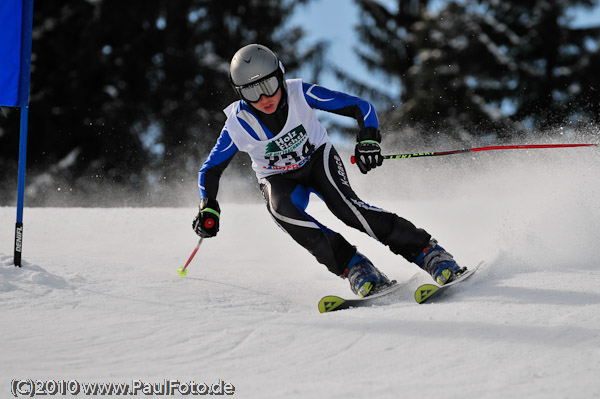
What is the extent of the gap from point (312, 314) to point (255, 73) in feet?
4.26

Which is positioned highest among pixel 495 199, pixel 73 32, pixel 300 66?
pixel 73 32

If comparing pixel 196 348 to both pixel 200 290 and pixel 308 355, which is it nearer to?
pixel 308 355

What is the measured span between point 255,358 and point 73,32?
16.1 m

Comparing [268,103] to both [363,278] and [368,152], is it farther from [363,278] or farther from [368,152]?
[363,278]

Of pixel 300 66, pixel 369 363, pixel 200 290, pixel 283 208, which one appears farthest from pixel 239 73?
pixel 300 66

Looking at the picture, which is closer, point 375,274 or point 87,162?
point 375,274

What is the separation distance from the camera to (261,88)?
11.0 feet

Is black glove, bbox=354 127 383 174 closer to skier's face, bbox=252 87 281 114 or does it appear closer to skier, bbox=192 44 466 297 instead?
skier, bbox=192 44 466 297

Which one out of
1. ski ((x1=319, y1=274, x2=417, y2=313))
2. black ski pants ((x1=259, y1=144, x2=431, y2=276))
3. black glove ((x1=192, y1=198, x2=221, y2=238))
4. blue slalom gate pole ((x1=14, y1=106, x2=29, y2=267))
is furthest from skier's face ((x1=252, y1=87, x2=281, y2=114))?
blue slalom gate pole ((x1=14, y1=106, x2=29, y2=267))

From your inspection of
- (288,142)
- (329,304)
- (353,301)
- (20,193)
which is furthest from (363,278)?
(20,193)

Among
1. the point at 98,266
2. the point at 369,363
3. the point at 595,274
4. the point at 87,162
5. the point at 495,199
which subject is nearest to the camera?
the point at 369,363

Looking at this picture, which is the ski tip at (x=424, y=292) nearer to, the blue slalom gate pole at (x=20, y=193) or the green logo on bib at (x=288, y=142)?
the green logo on bib at (x=288, y=142)

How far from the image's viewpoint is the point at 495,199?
18.1 ft

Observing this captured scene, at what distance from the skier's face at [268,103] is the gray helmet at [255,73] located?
0.03 meters
